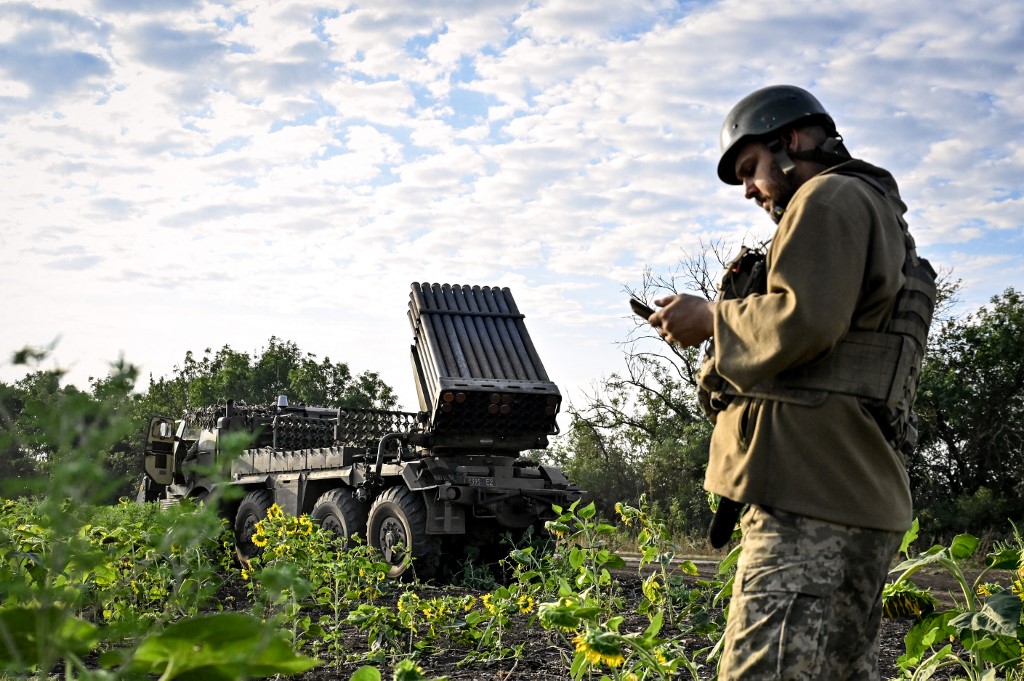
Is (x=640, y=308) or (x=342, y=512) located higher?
(x=640, y=308)

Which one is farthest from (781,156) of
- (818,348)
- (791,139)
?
(818,348)

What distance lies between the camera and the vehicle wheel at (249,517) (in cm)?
1334

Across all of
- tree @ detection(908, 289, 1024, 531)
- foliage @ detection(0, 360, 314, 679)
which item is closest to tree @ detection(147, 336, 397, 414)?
tree @ detection(908, 289, 1024, 531)

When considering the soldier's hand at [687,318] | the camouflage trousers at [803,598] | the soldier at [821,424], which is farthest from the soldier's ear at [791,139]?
the camouflage trousers at [803,598]

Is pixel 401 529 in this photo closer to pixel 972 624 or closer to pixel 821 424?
pixel 972 624

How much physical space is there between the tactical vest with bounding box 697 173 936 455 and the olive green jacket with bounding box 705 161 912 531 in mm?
27

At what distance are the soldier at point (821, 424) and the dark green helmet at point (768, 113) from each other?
0.78 feet

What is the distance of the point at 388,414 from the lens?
12266 mm

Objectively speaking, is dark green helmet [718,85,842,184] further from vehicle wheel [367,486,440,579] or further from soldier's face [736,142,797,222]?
vehicle wheel [367,486,440,579]

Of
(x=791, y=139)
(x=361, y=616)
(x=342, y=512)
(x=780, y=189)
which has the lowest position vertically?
(x=361, y=616)

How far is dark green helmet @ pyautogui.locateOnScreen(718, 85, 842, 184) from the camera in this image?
9.60 ft

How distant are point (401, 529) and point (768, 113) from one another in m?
8.44

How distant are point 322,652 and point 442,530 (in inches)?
194

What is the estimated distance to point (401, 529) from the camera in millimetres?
10773
